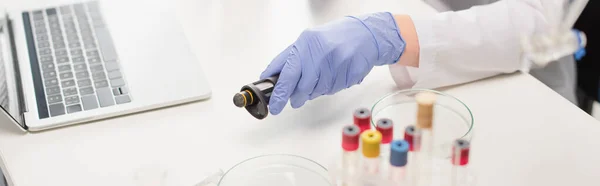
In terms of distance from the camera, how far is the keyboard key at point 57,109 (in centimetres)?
94

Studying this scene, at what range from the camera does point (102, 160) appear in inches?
33.3

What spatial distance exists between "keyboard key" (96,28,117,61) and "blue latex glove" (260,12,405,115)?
1.11ft

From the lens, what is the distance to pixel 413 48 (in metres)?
1.00

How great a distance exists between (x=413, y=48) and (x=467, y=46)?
10 cm

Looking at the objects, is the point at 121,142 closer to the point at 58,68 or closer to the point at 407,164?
the point at 58,68

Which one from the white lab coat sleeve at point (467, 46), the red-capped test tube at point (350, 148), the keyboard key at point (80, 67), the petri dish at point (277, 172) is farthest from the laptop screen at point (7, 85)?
the white lab coat sleeve at point (467, 46)

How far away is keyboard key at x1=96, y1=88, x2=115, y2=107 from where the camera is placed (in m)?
0.96

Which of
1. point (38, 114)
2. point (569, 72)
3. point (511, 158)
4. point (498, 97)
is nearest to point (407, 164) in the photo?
point (511, 158)

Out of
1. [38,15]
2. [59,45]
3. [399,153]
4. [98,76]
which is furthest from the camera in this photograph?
[38,15]

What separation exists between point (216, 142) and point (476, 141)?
38 cm

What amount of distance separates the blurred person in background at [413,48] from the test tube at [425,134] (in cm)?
22

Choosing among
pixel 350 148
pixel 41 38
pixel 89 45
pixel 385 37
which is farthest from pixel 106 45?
pixel 350 148

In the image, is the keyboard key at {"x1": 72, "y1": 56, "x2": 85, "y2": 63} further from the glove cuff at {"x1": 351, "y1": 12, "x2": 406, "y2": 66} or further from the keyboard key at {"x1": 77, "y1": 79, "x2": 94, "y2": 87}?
the glove cuff at {"x1": 351, "y1": 12, "x2": 406, "y2": 66}

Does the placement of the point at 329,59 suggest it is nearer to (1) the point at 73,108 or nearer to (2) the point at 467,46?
(2) the point at 467,46
